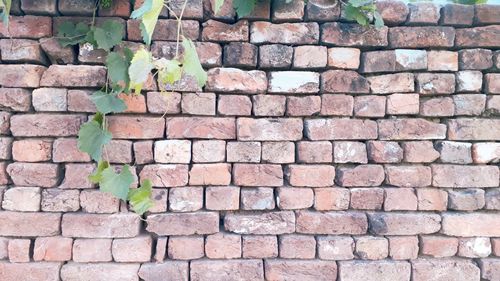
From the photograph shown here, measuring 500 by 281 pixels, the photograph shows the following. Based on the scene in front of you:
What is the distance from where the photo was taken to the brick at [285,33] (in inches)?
59.6

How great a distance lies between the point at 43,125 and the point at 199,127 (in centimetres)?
65

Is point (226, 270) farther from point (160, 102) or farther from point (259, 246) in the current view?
point (160, 102)

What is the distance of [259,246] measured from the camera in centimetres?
152

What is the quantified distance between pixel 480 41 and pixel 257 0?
1.03 meters

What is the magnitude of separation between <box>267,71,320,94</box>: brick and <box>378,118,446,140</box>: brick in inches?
14.7

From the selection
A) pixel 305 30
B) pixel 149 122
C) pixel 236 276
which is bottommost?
pixel 236 276

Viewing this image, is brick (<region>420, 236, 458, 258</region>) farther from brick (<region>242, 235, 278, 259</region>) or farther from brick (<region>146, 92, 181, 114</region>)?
brick (<region>146, 92, 181, 114</region>)

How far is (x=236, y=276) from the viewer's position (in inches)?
59.2

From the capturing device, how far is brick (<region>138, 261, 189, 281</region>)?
1.48 m

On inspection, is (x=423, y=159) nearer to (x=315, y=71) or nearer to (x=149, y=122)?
(x=315, y=71)

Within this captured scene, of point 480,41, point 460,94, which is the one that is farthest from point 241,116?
point 480,41

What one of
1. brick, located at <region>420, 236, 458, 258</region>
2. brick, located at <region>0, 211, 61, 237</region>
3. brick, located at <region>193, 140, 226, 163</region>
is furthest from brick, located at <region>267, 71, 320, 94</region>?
brick, located at <region>0, 211, 61, 237</region>

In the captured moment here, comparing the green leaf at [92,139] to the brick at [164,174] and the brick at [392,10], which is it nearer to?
the brick at [164,174]

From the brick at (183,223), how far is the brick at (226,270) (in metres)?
0.14
